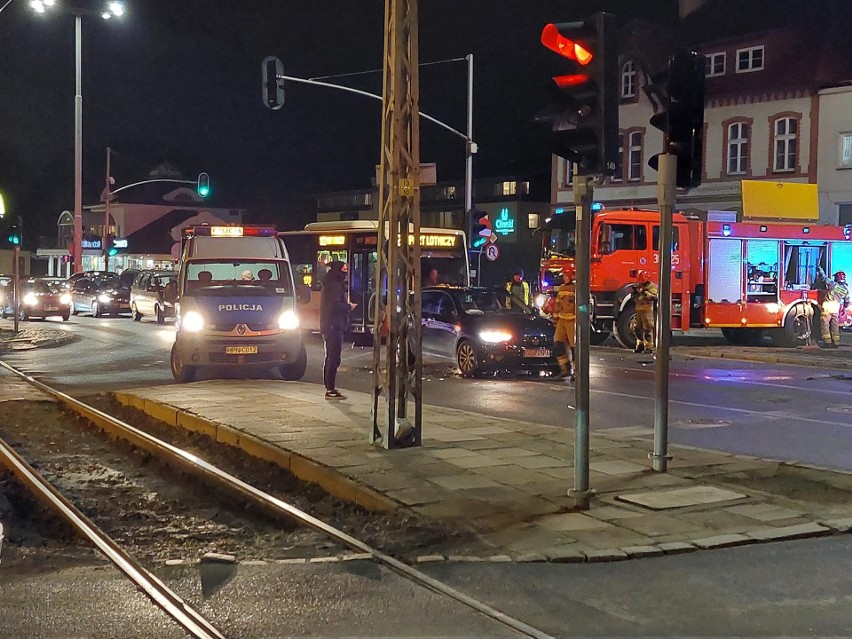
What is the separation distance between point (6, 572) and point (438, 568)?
2.67 meters

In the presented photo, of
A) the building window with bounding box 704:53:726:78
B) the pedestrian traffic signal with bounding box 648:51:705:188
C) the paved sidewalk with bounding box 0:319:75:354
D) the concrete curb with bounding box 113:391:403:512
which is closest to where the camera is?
the concrete curb with bounding box 113:391:403:512

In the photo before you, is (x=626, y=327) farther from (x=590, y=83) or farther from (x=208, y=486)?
(x=590, y=83)

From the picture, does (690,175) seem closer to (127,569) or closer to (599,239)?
(127,569)

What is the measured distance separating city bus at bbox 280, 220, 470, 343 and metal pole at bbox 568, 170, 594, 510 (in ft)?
56.8

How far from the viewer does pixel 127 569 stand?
250 inches

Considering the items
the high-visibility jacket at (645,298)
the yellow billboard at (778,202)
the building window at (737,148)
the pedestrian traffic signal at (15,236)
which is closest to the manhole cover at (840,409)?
the high-visibility jacket at (645,298)

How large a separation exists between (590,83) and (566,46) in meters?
0.32

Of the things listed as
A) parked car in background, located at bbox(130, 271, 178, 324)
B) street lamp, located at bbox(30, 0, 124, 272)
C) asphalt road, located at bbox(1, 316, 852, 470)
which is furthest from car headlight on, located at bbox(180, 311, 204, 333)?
street lamp, located at bbox(30, 0, 124, 272)

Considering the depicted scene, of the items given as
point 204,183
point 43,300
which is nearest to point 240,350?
point 43,300

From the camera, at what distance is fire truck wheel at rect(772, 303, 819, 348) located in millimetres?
24922

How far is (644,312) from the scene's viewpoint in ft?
71.4

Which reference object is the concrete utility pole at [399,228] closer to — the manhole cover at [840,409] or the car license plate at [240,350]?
the manhole cover at [840,409]

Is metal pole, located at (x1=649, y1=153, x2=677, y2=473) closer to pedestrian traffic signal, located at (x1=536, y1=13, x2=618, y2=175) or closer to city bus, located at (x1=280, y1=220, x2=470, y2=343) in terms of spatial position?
pedestrian traffic signal, located at (x1=536, y1=13, x2=618, y2=175)

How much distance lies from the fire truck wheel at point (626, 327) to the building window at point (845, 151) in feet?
57.1
